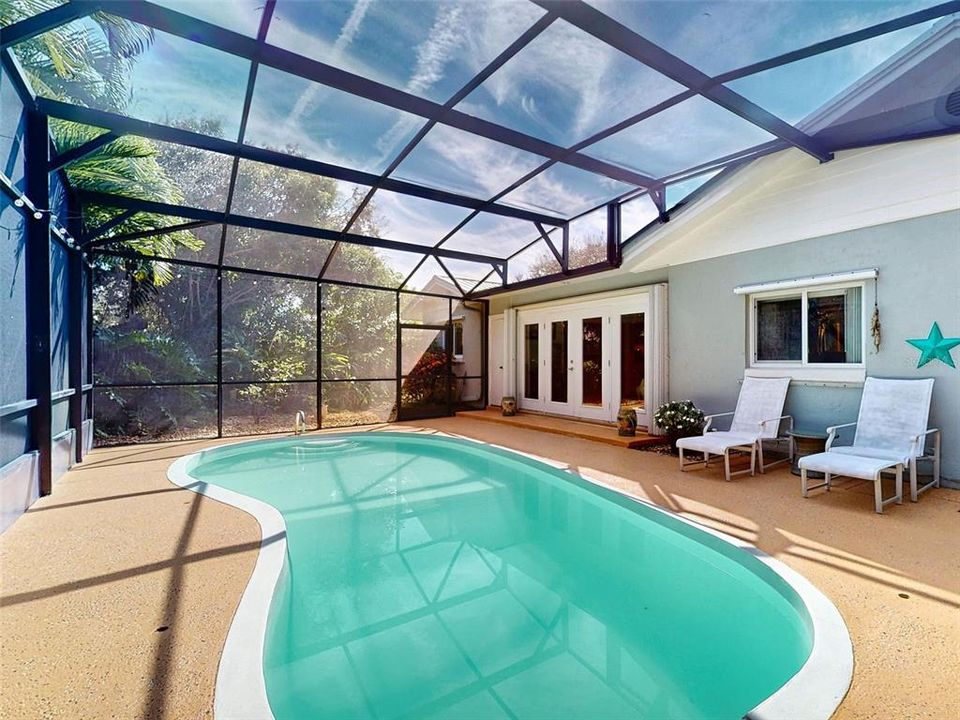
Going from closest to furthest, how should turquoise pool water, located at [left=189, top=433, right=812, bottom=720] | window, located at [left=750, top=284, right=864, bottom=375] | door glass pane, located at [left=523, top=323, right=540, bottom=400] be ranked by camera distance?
turquoise pool water, located at [left=189, top=433, right=812, bottom=720], window, located at [left=750, top=284, right=864, bottom=375], door glass pane, located at [left=523, top=323, right=540, bottom=400]

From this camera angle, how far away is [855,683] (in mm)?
1853

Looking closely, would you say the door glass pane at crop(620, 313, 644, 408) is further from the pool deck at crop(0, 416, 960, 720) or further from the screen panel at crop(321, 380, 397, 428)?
the screen panel at crop(321, 380, 397, 428)

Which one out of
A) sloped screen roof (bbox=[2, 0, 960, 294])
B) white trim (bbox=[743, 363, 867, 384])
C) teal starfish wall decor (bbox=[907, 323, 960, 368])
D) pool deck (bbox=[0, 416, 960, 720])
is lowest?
pool deck (bbox=[0, 416, 960, 720])

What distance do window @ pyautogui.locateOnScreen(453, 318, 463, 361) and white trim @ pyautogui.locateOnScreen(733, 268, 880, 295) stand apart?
6699 millimetres

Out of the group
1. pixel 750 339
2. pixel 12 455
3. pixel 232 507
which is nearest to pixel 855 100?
pixel 750 339

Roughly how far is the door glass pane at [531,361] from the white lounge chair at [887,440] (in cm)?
602

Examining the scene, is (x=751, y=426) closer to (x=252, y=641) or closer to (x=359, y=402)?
(x=252, y=641)

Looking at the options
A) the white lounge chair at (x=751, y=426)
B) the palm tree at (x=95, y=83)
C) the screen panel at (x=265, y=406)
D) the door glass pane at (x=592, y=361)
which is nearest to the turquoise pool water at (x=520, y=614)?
the white lounge chair at (x=751, y=426)

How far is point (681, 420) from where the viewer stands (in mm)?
6270

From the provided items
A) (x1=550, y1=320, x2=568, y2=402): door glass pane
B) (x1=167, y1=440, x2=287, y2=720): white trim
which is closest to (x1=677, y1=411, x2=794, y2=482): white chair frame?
(x1=550, y1=320, x2=568, y2=402): door glass pane

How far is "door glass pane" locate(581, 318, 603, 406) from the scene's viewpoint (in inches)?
344

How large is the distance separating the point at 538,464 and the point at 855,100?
204 inches

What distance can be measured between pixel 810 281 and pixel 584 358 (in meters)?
4.18

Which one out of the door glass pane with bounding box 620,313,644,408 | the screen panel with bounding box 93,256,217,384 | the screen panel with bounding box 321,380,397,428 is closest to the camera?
the screen panel with bounding box 93,256,217,384
